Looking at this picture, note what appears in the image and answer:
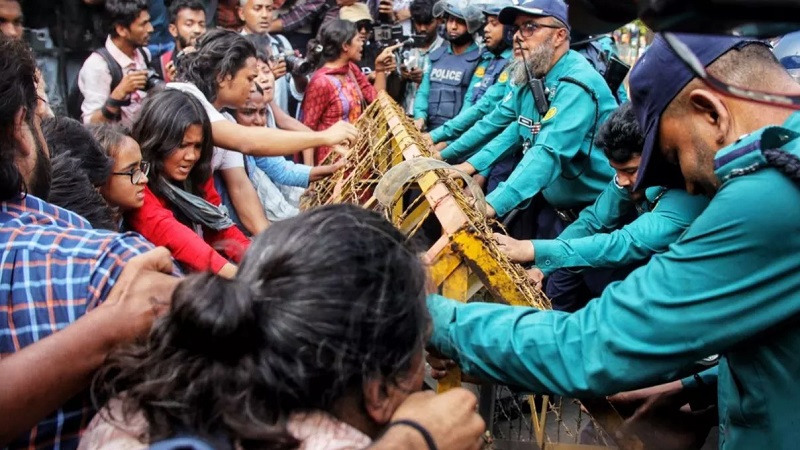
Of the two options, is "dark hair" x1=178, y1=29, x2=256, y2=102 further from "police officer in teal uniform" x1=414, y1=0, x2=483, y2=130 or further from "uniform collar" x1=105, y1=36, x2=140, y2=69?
"police officer in teal uniform" x1=414, y1=0, x2=483, y2=130

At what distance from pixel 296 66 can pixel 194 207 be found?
138 inches

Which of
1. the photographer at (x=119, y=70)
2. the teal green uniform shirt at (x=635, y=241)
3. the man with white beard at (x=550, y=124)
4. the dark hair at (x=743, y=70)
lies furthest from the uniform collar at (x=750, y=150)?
the photographer at (x=119, y=70)

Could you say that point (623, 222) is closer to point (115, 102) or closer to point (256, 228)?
point (256, 228)

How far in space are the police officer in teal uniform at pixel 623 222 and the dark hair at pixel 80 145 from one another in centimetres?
140

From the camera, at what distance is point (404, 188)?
230cm

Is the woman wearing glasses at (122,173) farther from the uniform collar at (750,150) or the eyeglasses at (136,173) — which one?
the uniform collar at (750,150)

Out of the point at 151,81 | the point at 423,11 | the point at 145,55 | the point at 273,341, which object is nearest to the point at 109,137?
the point at 273,341

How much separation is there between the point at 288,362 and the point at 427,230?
2.69m

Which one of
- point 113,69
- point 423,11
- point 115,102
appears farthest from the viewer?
point 423,11

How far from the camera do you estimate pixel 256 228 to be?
3680 millimetres

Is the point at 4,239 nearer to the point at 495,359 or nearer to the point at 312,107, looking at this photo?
the point at 495,359

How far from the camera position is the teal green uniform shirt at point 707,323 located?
4.72 ft

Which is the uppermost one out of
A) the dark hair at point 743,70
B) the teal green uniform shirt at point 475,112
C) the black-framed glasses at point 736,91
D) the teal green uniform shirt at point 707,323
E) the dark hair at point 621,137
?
the black-framed glasses at point 736,91

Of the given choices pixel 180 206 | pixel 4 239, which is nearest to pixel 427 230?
pixel 180 206
